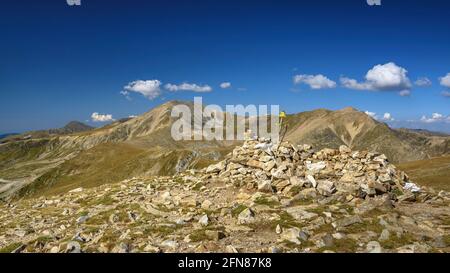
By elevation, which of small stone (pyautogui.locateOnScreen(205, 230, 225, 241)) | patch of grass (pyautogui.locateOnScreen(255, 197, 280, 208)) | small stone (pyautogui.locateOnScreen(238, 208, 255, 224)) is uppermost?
patch of grass (pyautogui.locateOnScreen(255, 197, 280, 208))

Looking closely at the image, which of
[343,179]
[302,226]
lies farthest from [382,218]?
[343,179]

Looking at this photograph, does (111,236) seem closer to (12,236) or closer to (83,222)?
(83,222)

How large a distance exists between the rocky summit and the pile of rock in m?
0.09

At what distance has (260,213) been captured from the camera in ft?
79.5

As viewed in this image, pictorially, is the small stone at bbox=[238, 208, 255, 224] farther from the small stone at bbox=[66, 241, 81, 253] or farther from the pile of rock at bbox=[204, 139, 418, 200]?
the small stone at bbox=[66, 241, 81, 253]

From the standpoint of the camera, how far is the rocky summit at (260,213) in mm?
19172

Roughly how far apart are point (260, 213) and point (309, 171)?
9935 mm

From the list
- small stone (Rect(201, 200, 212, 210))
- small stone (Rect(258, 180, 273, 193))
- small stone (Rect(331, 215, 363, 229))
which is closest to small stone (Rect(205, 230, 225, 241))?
small stone (Rect(201, 200, 212, 210))

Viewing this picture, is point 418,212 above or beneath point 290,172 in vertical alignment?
beneath

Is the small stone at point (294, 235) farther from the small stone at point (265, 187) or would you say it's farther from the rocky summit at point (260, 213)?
the small stone at point (265, 187)

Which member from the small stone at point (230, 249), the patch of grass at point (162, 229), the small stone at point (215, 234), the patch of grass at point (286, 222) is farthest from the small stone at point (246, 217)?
the small stone at point (230, 249)

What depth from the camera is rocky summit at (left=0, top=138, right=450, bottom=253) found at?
19172mm
